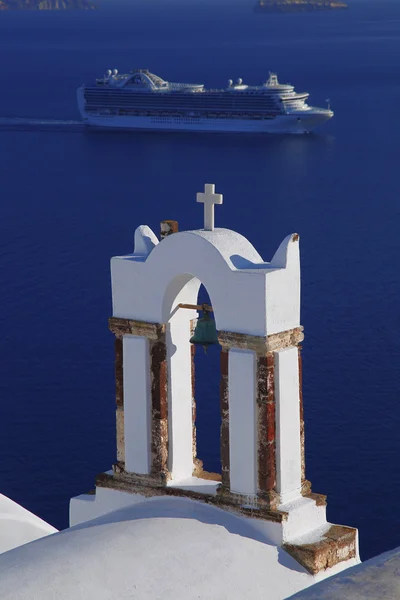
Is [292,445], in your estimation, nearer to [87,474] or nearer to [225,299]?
[225,299]

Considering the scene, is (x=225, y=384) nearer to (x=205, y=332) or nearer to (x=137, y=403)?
(x=205, y=332)

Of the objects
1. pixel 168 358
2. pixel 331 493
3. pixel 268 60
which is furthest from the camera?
pixel 268 60

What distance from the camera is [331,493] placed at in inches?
650

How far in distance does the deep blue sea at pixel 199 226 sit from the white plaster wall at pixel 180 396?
9668 millimetres

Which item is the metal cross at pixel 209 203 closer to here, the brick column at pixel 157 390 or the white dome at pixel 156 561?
the brick column at pixel 157 390

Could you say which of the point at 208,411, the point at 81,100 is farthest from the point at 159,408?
the point at 81,100

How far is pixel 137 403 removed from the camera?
5.74 metres

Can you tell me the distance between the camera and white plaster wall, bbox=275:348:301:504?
17.5 ft

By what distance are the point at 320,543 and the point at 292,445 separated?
426 mm

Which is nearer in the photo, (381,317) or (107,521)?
(107,521)

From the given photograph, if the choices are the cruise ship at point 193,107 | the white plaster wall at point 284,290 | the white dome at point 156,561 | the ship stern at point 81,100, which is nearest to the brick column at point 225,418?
the white dome at point 156,561

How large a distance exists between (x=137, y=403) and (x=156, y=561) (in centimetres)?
100

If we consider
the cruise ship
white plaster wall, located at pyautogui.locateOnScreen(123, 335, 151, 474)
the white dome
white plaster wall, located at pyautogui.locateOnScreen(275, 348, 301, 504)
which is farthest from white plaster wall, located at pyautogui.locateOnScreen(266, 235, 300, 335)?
the cruise ship

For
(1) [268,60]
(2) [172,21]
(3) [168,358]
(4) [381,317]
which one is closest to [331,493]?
(4) [381,317]
